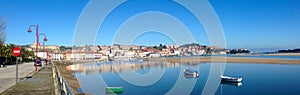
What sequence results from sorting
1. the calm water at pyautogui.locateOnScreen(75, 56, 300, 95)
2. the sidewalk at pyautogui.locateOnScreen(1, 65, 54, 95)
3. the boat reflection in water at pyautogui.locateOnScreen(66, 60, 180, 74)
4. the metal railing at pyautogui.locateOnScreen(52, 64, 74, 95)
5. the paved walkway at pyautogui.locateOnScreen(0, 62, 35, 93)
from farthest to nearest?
the boat reflection in water at pyautogui.locateOnScreen(66, 60, 180, 74) < the calm water at pyautogui.locateOnScreen(75, 56, 300, 95) < the paved walkway at pyautogui.locateOnScreen(0, 62, 35, 93) < the sidewalk at pyautogui.locateOnScreen(1, 65, 54, 95) < the metal railing at pyautogui.locateOnScreen(52, 64, 74, 95)

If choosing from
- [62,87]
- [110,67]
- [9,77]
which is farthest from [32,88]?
[110,67]

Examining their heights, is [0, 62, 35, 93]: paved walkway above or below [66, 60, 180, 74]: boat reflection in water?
above

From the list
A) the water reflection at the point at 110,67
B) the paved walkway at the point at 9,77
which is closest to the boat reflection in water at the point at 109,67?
the water reflection at the point at 110,67

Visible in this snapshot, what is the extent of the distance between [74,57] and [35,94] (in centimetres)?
12937

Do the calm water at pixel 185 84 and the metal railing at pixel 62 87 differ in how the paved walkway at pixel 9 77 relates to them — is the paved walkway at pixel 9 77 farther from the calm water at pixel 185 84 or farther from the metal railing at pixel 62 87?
the calm water at pixel 185 84

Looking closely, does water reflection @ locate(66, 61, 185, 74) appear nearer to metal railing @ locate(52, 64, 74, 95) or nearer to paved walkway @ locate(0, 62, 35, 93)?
paved walkway @ locate(0, 62, 35, 93)

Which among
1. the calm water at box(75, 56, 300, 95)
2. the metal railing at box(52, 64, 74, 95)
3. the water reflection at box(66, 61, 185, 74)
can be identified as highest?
the metal railing at box(52, 64, 74, 95)

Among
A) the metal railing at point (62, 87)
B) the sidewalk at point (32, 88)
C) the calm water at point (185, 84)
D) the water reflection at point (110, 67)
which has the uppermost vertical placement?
the metal railing at point (62, 87)

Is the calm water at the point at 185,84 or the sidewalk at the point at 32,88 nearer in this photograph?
the sidewalk at the point at 32,88

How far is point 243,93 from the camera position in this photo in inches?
963

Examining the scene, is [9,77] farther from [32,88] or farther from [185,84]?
[185,84]

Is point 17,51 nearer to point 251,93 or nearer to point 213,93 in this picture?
point 213,93

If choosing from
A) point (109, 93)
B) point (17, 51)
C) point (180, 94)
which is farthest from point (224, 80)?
point (17, 51)

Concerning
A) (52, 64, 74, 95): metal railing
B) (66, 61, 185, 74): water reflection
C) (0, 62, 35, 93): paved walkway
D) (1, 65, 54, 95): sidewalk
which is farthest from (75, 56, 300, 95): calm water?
(66, 61, 185, 74): water reflection
